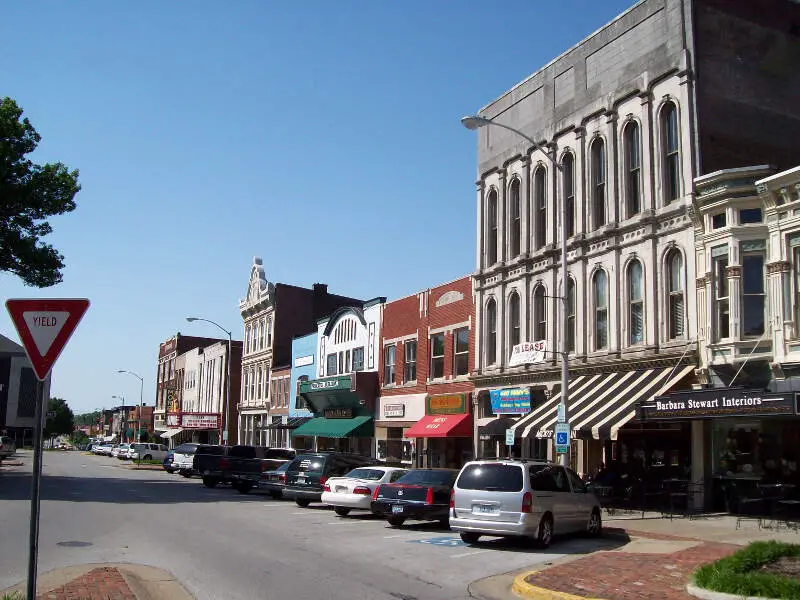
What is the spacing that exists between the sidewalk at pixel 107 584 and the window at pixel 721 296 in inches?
589

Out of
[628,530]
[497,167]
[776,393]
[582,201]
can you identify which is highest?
[497,167]

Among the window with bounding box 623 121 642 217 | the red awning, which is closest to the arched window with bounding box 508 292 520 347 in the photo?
the red awning

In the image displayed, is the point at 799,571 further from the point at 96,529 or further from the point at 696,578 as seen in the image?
the point at 96,529

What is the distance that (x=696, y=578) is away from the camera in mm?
10359

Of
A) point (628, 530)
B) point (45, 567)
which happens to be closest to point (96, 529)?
point (45, 567)

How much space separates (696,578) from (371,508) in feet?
33.5

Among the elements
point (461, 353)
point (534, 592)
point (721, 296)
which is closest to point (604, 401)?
point (721, 296)

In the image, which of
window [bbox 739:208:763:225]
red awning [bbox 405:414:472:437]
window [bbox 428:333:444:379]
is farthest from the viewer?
window [bbox 428:333:444:379]

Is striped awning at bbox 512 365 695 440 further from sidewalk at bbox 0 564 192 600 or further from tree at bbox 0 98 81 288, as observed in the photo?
→ tree at bbox 0 98 81 288

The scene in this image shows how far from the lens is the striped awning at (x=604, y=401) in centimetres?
2099

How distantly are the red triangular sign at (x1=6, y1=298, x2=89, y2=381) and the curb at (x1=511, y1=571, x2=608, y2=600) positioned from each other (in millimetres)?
6684

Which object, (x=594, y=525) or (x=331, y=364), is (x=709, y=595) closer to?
(x=594, y=525)

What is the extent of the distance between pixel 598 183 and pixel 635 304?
4.63 meters

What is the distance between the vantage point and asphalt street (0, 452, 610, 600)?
35.2ft
